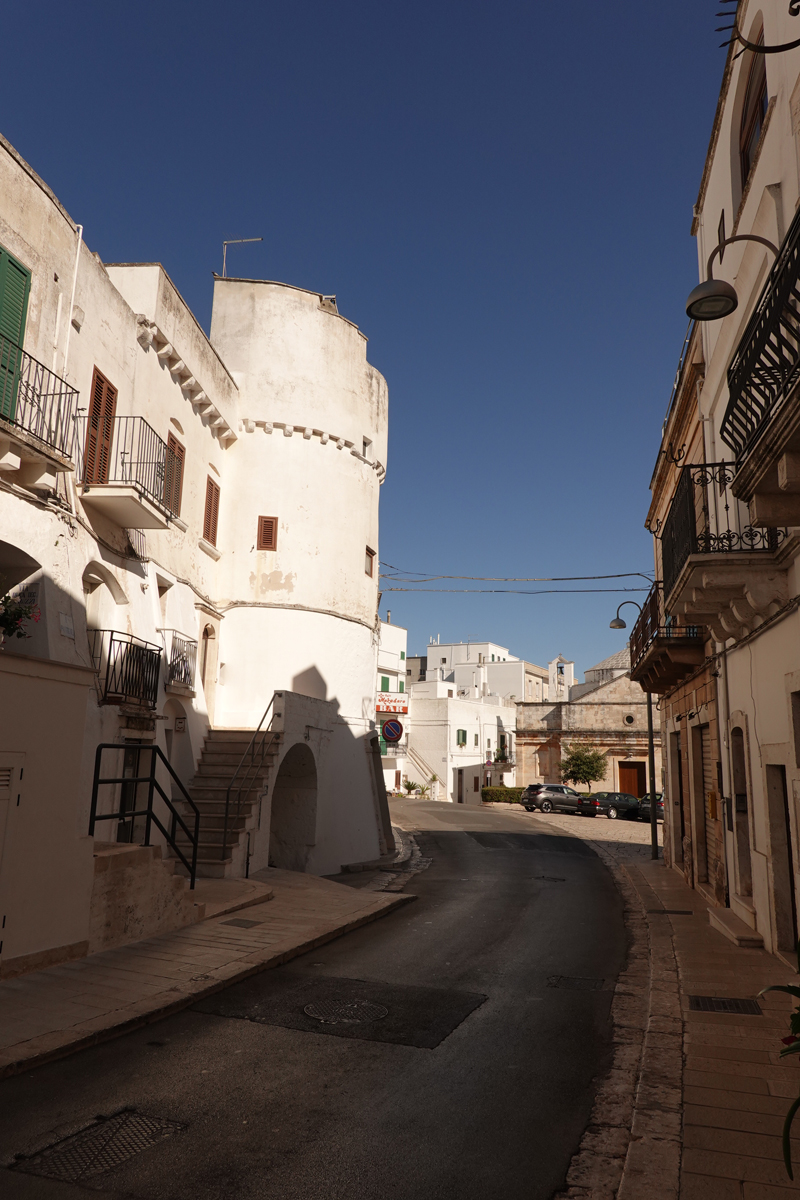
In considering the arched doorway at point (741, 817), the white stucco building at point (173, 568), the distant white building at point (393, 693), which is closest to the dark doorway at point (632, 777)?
the distant white building at point (393, 693)

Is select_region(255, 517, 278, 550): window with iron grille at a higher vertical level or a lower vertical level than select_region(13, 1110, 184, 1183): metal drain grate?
higher

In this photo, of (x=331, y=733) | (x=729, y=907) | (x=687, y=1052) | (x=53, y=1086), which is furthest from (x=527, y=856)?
(x=53, y=1086)

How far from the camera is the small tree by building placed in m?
51.6

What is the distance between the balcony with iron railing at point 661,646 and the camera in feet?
48.9

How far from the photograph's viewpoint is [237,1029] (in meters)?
6.82

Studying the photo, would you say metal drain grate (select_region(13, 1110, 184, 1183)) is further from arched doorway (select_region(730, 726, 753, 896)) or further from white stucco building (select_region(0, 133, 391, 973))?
arched doorway (select_region(730, 726, 753, 896))

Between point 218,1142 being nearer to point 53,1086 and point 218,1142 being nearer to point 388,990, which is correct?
point 53,1086

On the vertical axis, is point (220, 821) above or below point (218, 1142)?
above

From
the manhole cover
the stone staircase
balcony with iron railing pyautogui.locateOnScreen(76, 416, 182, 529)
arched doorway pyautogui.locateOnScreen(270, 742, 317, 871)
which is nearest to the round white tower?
arched doorway pyautogui.locateOnScreen(270, 742, 317, 871)

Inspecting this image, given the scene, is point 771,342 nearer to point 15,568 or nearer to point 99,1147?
point 99,1147

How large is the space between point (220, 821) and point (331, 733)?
5638mm

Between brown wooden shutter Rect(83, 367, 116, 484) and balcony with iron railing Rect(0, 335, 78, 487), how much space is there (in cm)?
80

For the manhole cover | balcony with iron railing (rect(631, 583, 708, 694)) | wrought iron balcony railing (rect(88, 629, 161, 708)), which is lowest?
the manhole cover

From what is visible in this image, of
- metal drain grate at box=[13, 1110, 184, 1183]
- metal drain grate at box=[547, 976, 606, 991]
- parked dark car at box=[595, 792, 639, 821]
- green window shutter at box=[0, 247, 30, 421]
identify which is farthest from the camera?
parked dark car at box=[595, 792, 639, 821]
